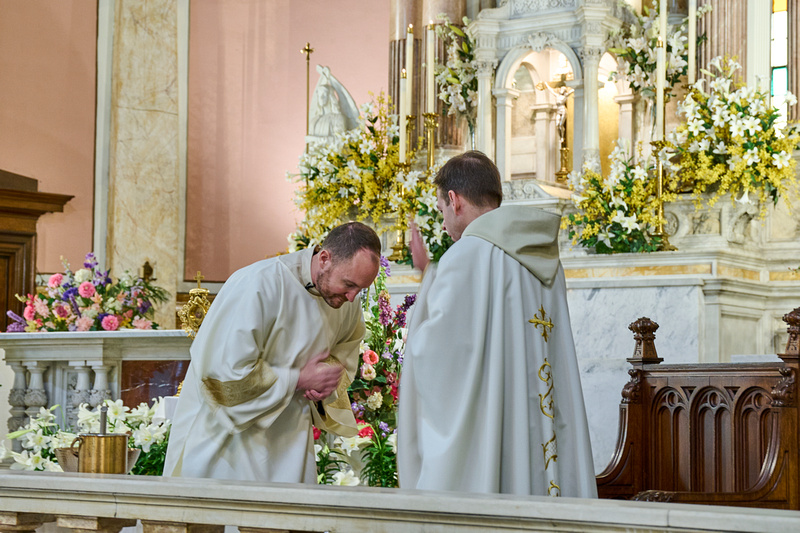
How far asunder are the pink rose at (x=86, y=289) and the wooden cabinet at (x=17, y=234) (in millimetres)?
2696

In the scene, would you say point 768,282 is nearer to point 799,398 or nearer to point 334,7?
point 799,398

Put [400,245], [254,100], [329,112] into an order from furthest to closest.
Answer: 1. [254,100]
2. [329,112]
3. [400,245]

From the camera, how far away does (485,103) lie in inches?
301

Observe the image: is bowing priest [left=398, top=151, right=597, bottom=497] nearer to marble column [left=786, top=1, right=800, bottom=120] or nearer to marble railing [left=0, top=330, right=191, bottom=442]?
marble railing [left=0, top=330, right=191, bottom=442]

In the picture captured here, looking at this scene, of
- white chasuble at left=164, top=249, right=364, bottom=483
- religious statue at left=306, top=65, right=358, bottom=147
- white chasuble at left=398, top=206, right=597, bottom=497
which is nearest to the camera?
white chasuble at left=398, top=206, right=597, bottom=497

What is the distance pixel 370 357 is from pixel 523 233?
1.63 m

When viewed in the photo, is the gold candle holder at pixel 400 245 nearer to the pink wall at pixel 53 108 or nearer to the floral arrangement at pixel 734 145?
the floral arrangement at pixel 734 145

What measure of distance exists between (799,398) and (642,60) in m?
3.89

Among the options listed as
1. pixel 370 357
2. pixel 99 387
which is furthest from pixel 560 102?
pixel 370 357

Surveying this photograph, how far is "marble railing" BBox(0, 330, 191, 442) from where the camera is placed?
20.7ft

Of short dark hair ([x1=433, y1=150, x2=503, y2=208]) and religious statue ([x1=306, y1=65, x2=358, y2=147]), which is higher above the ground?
religious statue ([x1=306, y1=65, x2=358, y2=147])

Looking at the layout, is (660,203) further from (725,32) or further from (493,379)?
(493,379)

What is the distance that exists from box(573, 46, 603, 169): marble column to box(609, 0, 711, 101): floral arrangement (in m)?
0.11

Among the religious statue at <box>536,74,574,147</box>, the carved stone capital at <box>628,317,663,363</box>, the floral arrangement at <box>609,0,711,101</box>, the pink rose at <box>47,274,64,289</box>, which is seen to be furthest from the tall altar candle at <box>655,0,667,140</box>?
the pink rose at <box>47,274,64,289</box>
